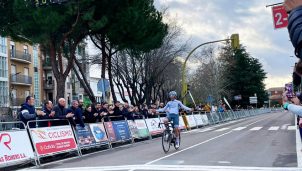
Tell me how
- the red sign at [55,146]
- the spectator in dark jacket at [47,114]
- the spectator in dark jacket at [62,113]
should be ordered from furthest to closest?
the spectator in dark jacket at [62,113]
the spectator in dark jacket at [47,114]
the red sign at [55,146]

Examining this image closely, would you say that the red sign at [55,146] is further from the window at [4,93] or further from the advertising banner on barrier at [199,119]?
the window at [4,93]

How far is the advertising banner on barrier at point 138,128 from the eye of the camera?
20103mm

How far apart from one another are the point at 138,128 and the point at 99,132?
4.09 m

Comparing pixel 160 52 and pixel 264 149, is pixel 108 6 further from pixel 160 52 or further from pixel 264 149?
pixel 160 52

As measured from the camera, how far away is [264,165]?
10.1 meters

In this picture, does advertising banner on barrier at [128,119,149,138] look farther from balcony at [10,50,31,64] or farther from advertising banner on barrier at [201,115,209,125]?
balcony at [10,50,31,64]

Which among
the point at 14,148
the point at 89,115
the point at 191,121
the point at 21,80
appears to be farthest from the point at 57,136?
the point at 21,80

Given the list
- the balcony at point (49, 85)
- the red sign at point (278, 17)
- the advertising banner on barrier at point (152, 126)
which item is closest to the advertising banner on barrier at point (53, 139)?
the advertising banner on barrier at point (152, 126)

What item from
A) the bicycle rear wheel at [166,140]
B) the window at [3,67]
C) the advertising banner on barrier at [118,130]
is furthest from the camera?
the window at [3,67]

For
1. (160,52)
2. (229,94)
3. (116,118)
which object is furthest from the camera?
(229,94)

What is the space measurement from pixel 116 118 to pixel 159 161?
8089mm

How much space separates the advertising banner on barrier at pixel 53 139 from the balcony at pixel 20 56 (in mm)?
45191

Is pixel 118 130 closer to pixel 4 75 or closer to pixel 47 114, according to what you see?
pixel 47 114

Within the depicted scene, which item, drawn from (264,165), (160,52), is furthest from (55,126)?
(160,52)
